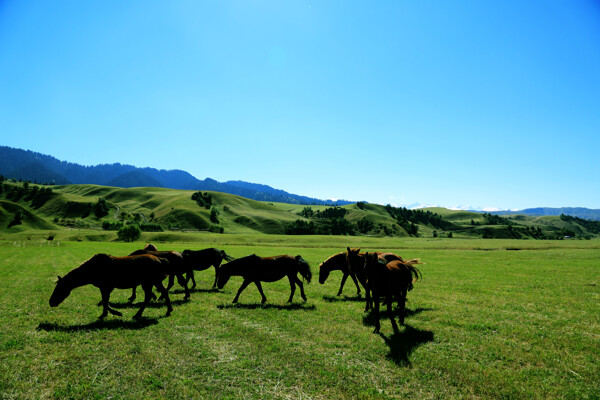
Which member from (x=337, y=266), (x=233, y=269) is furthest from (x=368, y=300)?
(x=233, y=269)

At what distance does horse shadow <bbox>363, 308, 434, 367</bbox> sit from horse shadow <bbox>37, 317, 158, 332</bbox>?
9911 mm

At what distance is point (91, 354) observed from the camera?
934 centimetres

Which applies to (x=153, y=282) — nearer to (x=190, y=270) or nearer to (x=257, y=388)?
(x=190, y=270)

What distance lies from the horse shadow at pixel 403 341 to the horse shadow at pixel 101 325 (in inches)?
390

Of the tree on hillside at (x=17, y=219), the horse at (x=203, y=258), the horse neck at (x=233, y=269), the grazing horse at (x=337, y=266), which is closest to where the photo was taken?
the horse neck at (x=233, y=269)

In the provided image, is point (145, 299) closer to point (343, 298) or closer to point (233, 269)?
point (233, 269)

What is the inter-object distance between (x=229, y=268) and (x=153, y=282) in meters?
4.61

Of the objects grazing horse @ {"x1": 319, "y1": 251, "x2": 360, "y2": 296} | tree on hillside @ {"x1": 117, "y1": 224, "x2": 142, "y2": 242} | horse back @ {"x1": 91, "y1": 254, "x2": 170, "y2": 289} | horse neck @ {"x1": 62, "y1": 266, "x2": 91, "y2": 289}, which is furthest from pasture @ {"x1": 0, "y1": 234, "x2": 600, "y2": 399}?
tree on hillside @ {"x1": 117, "y1": 224, "x2": 142, "y2": 242}

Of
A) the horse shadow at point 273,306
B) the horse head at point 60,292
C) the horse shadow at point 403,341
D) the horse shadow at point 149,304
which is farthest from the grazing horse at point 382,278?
the horse head at point 60,292

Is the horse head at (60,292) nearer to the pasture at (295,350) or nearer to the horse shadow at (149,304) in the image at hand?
the pasture at (295,350)

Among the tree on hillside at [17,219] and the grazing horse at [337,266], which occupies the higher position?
the grazing horse at [337,266]

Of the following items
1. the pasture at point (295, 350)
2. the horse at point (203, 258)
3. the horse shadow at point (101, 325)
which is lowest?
the horse shadow at point (101, 325)

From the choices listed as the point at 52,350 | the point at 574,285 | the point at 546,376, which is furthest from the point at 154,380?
the point at 574,285

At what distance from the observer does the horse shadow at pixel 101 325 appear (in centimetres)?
1156
